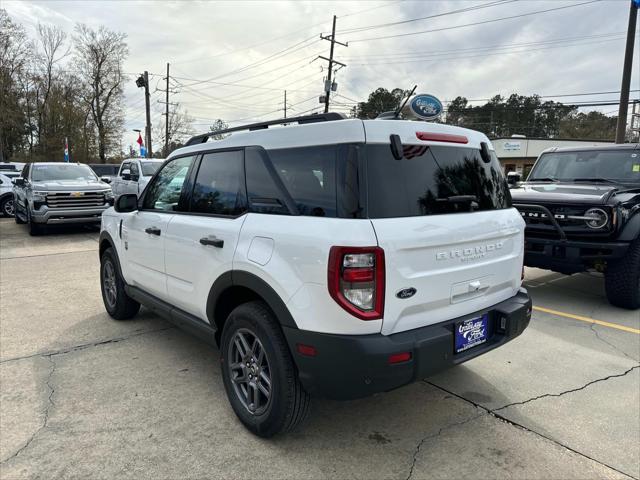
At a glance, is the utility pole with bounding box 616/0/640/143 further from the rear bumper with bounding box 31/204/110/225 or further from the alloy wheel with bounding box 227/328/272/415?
the rear bumper with bounding box 31/204/110/225

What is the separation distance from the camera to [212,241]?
2.91 metres

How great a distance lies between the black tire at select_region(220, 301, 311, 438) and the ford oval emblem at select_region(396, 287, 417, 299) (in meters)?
0.71

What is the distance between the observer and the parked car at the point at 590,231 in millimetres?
5203

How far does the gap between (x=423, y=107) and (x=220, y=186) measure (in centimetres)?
204

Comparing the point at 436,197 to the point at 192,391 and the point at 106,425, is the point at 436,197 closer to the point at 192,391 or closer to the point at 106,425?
the point at 192,391

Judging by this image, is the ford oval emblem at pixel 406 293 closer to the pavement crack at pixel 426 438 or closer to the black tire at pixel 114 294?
the pavement crack at pixel 426 438

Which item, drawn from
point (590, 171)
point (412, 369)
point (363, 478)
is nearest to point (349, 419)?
point (363, 478)

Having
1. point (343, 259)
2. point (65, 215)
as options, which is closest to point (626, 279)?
point (343, 259)

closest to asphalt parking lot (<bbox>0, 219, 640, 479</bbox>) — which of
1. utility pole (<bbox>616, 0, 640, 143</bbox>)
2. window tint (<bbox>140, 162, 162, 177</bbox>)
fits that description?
window tint (<bbox>140, 162, 162, 177</bbox>)

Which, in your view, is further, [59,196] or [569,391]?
[59,196]

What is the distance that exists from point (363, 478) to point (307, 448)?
1.33ft

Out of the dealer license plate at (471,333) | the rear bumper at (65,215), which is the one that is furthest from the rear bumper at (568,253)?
the rear bumper at (65,215)

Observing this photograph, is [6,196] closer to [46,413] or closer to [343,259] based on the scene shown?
[46,413]

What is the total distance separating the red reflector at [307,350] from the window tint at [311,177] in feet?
2.27
